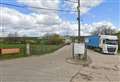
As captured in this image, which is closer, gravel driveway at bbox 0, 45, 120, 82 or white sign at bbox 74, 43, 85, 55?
gravel driveway at bbox 0, 45, 120, 82

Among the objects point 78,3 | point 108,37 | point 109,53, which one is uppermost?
point 78,3

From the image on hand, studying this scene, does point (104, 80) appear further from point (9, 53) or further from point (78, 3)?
point (9, 53)

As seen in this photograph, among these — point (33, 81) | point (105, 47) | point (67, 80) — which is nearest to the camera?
point (33, 81)

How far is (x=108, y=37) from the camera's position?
3403 centimetres

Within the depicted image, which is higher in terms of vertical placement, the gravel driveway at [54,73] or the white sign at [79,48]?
the white sign at [79,48]

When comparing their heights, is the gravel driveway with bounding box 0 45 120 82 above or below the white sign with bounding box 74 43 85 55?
below

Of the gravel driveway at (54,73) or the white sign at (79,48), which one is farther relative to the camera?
the white sign at (79,48)

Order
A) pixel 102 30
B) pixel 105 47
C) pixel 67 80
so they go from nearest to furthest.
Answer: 1. pixel 67 80
2. pixel 105 47
3. pixel 102 30

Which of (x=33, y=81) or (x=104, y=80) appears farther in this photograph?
(x=104, y=80)

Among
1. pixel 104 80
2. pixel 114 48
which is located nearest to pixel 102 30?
pixel 114 48

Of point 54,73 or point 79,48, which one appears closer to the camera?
point 54,73

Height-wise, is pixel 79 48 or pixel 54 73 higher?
pixel 79 48

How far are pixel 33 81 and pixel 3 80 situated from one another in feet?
4.49

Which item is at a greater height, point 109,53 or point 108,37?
point 108,37
